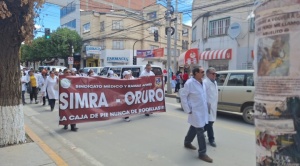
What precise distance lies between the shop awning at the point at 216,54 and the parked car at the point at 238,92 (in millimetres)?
11205

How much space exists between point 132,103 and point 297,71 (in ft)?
21.6

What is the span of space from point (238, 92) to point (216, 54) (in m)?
12.4

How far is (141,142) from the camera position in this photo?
581 cm

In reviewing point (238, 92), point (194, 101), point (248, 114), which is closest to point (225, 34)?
point (238, 92)

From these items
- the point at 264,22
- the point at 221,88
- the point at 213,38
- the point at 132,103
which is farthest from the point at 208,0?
the point at 264,22

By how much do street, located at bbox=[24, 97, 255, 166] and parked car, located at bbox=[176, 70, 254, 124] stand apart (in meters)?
0.41

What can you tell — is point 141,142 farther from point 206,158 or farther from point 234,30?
point 234,30

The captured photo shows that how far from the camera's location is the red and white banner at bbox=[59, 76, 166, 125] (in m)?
6.78

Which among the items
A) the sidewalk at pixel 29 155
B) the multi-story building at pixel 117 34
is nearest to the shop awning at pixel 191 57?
the multi-story building at pixel 117 34

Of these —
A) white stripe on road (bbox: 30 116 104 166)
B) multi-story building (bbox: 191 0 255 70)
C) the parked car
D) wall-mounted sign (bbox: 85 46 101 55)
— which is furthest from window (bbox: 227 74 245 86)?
wall-mounted sign (bbox: 85 46 101 55)

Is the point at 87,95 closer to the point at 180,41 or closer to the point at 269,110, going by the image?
the point at 269,110

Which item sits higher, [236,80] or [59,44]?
[59,44]

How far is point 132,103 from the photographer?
8.09m

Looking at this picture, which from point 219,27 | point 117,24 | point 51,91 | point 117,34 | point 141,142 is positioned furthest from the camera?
point 117,24
